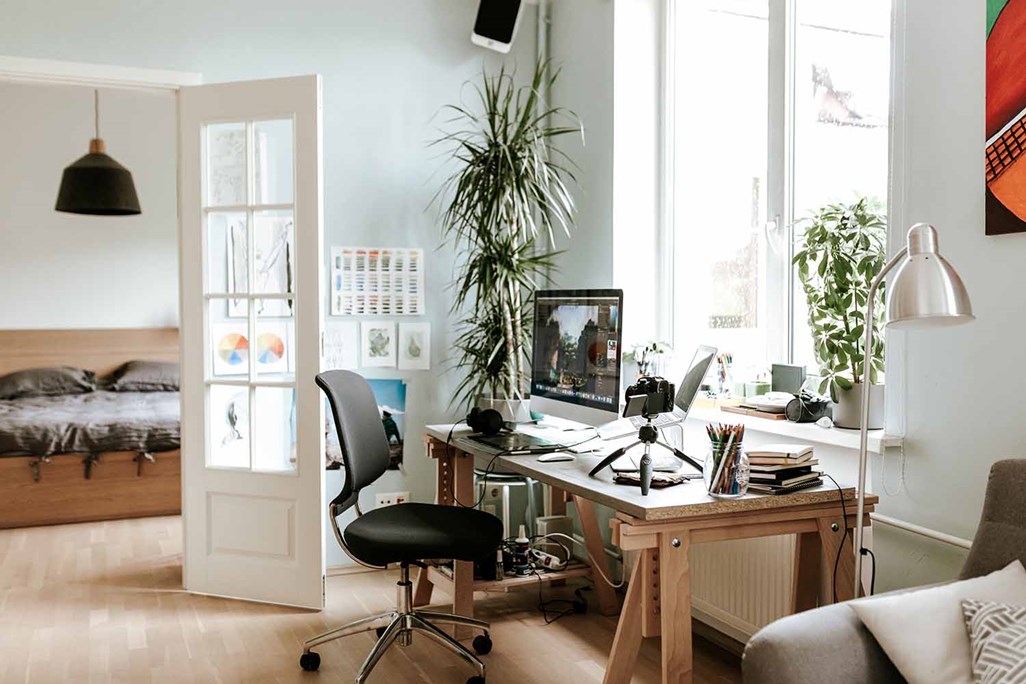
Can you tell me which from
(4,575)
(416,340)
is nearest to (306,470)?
(416,340)

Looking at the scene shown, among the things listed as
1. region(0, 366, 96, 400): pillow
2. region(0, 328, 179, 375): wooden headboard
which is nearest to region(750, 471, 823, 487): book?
region(0, 366, 96, 400): pillow

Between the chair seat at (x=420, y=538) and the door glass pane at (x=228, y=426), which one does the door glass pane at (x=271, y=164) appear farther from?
the chair seat at (x=420, y=538)

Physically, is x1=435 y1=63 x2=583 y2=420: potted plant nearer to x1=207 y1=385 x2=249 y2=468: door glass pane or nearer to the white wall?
x1=207 y1=385 x2=249 y2=468: door glass pane

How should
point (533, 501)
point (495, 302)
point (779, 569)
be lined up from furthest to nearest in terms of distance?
point (533, 501) < point (495, 302) < point (779, 569)

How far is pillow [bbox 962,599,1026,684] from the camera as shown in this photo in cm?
157

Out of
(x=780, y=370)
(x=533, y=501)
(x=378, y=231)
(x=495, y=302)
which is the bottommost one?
(x=533, y=501)

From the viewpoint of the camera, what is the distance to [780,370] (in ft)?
10.2

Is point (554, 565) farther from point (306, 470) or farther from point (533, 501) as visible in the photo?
point (306, 470)

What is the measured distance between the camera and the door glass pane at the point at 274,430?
146 inches

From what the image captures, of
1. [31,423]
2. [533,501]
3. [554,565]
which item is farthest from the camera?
[31,423]

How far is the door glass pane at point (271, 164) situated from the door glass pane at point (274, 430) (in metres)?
0.80

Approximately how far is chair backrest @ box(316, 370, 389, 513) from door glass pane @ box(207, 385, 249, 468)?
781mm

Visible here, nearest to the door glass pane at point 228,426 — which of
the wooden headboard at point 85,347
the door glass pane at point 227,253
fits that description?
the door glass pane at point 227,253

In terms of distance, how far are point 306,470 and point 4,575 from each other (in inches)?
63.9
